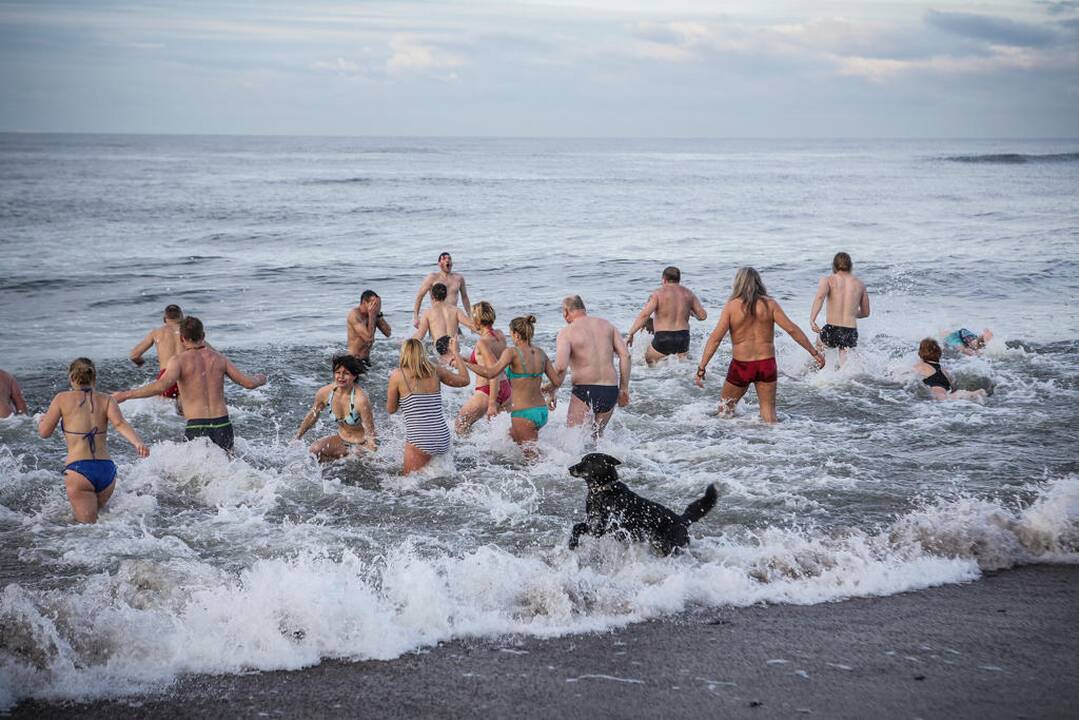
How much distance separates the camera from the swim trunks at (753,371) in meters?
9.46

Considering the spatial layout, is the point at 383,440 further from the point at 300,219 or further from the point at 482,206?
the point at 482,206

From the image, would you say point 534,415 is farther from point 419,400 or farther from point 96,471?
point 96,471

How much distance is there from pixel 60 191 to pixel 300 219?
19425 millimetres

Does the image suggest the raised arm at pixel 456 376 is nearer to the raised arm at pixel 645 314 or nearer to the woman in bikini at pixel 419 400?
the woman in bikini at pixel 419 400

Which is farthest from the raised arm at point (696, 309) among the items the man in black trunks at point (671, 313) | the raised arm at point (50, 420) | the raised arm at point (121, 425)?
the raised arm at point (50, 420)

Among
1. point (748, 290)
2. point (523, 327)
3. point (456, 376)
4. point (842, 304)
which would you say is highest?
point (748, 290)

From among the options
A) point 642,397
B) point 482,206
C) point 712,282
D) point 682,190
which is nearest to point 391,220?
point 482,206

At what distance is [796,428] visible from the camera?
991cm

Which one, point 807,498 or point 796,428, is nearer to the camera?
point 807,498

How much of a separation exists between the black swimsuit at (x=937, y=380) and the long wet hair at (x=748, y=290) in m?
3.02

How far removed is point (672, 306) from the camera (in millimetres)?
12414

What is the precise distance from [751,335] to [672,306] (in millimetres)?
3173

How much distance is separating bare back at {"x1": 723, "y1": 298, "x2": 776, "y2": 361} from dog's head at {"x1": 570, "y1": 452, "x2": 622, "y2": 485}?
138 inches

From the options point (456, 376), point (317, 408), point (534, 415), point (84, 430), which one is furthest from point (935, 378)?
point (84, 430)
